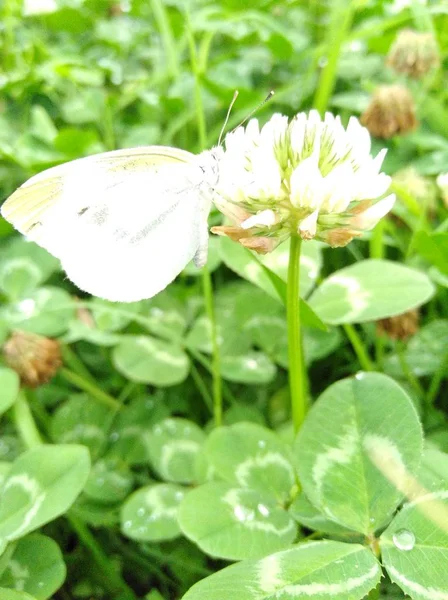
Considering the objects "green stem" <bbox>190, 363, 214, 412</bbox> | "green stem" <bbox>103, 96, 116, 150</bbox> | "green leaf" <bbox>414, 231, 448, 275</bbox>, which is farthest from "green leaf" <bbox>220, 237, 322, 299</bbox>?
"green stem" <bbox>103, 96, 116, 150</bbox>

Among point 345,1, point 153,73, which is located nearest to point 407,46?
point 345,1

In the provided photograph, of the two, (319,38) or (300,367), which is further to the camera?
(319,38)

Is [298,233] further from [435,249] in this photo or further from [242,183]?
[435,249]

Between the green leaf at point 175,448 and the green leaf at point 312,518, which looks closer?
the green leaf at point 312,518

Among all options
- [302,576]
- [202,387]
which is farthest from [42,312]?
[302,576]

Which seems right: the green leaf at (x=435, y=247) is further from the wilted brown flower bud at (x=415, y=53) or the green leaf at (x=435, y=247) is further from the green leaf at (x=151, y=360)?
the wilted brown flower bud at (x=415, y=53)

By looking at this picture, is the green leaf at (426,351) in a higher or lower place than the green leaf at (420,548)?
lower

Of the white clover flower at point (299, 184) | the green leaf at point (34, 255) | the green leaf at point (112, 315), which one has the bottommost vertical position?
the green leaf at point (112, 315)

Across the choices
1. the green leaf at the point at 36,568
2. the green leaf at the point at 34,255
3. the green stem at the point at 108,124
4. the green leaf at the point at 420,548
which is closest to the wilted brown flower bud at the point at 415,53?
the green stem at the point at 108,124
